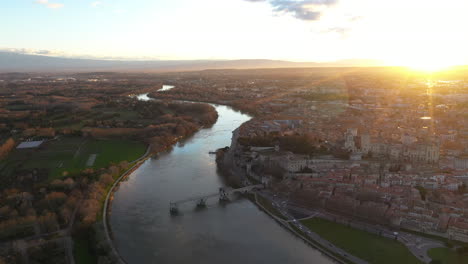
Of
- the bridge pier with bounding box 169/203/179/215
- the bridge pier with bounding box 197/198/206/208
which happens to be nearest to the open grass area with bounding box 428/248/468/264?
the bridge pier with bounding box 197/198/206/208

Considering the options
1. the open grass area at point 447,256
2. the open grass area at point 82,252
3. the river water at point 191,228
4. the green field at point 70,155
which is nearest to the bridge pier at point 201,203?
the river water at point 191,228

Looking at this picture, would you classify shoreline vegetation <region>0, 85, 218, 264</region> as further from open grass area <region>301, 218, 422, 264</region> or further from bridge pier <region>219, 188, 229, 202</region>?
open grass area <region>301, 218, 422, 264</region>

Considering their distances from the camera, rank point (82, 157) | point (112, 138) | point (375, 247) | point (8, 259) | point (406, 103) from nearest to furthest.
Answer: point (8, 259) < point (375, 247) < point (82, 157) < point (112, 138) < point (406, 103)

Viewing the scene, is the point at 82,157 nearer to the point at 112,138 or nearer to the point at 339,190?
the point at 112,138

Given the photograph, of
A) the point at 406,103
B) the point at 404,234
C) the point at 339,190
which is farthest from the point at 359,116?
the point at 404,234

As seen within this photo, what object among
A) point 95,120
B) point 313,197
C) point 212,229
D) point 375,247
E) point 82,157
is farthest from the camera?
point 95,120

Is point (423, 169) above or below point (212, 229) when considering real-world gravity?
above

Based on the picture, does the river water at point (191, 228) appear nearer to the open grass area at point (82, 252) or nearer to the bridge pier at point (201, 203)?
the bridge pier at point (201, 203)

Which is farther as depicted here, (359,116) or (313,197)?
(359,116)
